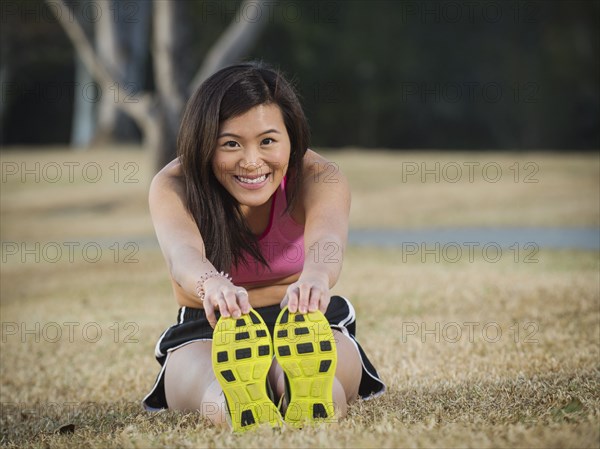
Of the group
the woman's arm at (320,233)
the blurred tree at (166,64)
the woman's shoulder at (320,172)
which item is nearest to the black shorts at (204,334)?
the woman's arm at (320,233)

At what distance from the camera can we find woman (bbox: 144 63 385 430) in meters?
3.01

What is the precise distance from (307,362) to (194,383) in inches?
28.5

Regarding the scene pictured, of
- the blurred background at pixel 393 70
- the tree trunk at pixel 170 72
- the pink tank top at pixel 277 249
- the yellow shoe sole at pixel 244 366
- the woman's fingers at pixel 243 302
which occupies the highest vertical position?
the blurred background at pixel 393 70

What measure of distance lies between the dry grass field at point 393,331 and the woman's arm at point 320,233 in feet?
1.46

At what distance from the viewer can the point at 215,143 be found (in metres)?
3.42

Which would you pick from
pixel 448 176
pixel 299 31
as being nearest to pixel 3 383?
pixel 448 176

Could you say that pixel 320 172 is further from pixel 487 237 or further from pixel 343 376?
pixel 487 237

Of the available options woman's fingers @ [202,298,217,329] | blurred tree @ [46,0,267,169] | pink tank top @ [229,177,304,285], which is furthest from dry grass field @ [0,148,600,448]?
blurred tree @ [46,0,267,169]

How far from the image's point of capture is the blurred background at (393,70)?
97.0ft

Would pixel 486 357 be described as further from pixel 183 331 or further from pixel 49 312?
pixel 49 312

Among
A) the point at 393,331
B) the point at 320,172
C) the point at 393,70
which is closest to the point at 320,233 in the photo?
the point at 320,172

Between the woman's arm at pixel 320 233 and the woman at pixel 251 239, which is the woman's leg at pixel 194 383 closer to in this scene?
the woman at pixel 251 239

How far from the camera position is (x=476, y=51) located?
33000mm

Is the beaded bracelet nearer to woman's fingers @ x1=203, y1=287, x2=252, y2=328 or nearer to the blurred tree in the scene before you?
woman's fingers @ x1=203, y1=287, x2=252, y2=328
